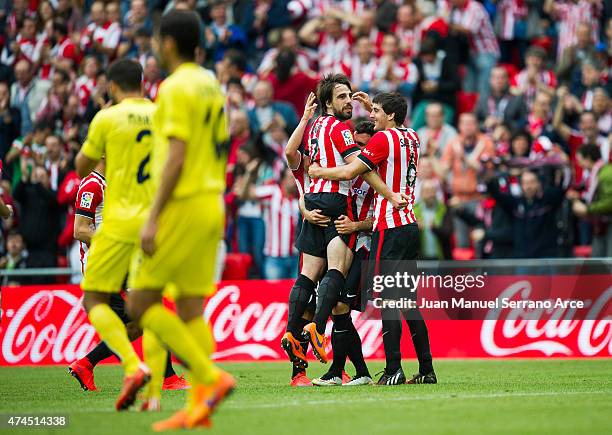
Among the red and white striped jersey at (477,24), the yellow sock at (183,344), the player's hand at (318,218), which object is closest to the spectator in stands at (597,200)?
the red and white striped jersey at (477,24)

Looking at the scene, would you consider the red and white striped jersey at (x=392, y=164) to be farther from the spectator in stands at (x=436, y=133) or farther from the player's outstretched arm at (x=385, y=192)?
the spectator in stands at (x=436, y=133)

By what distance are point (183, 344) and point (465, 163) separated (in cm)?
1122

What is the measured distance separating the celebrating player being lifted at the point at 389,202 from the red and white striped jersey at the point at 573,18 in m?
9.34

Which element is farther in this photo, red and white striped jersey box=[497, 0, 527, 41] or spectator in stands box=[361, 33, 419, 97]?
red and white striped jersey box=[497, 0, 527, 41]

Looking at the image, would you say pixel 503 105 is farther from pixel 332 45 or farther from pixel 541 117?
pixel 332 45

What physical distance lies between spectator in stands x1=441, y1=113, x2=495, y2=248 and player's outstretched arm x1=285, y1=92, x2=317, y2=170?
22.0ft

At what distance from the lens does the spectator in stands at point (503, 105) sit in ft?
61.0

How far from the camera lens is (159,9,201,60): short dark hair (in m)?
7.36

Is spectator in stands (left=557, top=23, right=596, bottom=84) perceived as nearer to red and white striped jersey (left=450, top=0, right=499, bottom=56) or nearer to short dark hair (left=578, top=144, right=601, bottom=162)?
red and white striped jersey (left=450, top=0, right=499, bottom=56)

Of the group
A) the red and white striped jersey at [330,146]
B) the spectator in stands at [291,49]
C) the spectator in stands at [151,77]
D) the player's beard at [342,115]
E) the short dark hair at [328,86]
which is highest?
the spectator in stands at [291,49]

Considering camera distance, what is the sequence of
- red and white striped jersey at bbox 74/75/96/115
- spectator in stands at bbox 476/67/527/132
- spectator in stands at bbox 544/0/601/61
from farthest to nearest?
red and white striped jersey at bbox 74/75/96/115 → spectator in stands at bbox 544/0/601/61 → spectator in stands at bbox 476/67/527/132

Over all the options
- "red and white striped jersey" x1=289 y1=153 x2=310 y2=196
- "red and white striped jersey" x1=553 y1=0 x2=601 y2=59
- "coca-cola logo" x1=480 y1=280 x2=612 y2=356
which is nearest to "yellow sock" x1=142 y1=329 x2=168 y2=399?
"red and white striped jersey" x1=289 y1=153 x2=310 y2=196

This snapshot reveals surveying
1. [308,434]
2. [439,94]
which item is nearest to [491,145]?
[439,94]

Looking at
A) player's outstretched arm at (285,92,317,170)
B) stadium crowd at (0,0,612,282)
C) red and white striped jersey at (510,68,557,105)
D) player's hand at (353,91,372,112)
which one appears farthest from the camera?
red and white striped jersey at (510,68,557,105)
